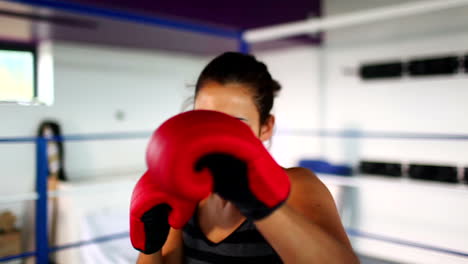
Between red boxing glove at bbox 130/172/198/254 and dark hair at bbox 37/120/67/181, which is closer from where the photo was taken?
red boxing glove at bbox 130/172/198/254

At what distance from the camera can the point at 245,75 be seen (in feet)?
2.25

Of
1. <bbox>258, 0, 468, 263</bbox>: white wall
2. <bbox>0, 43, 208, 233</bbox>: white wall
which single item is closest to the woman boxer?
<bbox>258, 0, 468, 263</bbox>: white wall

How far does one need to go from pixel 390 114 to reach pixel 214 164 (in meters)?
2.91

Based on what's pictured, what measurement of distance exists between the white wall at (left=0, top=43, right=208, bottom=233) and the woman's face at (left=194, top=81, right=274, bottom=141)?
2649 millimetres

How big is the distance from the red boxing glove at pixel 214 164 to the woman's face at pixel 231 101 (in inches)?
5.6

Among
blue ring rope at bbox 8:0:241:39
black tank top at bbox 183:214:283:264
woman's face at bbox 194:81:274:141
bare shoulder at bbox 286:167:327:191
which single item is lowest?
black tank top at bbox 183:214:283:264

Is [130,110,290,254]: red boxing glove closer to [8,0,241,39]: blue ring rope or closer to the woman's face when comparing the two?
the woman's face

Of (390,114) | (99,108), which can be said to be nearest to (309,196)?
(390,114)

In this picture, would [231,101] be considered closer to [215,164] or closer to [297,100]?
[215,164]

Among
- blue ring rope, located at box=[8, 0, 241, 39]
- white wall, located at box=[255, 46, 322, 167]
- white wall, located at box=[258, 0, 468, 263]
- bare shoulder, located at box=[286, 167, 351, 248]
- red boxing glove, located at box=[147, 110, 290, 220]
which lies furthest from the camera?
white wall, located at box=[255, 46, 322, 167]

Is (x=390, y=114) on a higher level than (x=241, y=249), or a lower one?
higher

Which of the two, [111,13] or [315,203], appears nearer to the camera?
[315,203]

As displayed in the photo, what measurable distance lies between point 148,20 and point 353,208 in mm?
2262

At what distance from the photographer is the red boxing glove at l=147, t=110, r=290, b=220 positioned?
452 mm
